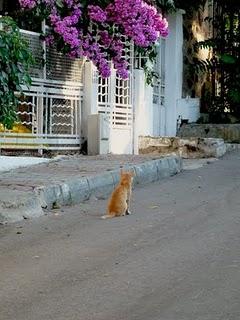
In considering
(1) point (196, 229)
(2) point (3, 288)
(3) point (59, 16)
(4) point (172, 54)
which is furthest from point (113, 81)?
(2) point (3, 288)

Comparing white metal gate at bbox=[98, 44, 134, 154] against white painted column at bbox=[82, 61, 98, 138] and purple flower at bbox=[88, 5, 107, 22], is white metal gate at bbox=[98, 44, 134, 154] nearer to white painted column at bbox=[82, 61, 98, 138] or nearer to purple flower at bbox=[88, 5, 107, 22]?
white painted column at bbox=[82, 61, 98, 138]

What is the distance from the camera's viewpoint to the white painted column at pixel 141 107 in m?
13.3

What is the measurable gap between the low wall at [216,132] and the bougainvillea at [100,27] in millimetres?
3603

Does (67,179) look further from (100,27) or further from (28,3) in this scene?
(100,27)

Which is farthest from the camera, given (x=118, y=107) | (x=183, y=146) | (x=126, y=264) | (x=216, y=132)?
(x=216, y=132)

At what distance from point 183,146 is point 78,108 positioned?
8.25 ft

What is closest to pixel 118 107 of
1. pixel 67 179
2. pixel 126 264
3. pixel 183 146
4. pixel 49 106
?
pixel 183 146

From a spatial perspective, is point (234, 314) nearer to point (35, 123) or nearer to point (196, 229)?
point (196, 229)

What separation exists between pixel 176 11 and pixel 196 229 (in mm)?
10527

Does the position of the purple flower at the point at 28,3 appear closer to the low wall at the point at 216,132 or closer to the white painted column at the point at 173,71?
the white painted column at the point at 173,71

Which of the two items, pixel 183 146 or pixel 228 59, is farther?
pixel 228 59

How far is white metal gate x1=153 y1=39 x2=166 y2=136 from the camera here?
51.0ft

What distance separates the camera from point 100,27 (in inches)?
483

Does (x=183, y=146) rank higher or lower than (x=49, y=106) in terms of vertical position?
lower
